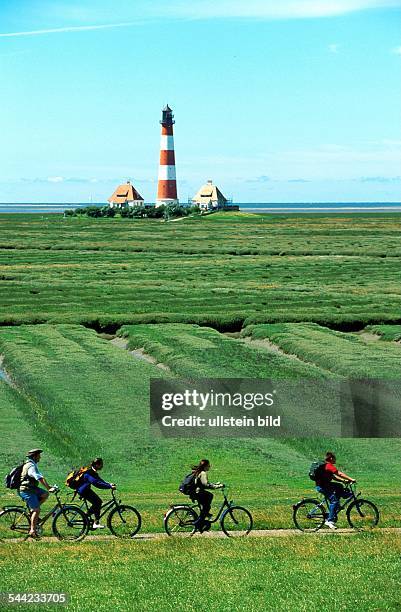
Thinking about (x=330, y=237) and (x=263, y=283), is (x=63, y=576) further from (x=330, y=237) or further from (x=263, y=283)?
(x=330, y=237)

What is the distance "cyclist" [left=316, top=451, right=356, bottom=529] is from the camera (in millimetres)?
25234

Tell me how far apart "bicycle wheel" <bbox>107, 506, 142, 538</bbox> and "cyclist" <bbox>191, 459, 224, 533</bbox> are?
1.55m

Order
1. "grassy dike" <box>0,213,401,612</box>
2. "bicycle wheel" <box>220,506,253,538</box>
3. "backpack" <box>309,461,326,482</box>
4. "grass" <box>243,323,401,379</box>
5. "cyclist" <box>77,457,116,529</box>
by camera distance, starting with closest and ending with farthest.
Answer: "grassy dike" <box>0,213,401,612</box> → "cyclist" <box>77,457,116,529</box> → "backpack" <box>309,461,326,482</box> → "bicycle wheel" <box>220,506,253,538</box> → "grass" <box>243,323,401,379</box>

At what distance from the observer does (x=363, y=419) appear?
4603 cm

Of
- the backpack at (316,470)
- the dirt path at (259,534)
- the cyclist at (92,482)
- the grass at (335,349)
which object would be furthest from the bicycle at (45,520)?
the grass at (335,349)

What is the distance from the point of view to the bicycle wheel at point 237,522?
25594 mm

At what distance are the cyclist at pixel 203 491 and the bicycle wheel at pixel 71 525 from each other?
9.21 ft

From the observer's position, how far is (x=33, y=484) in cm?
2389

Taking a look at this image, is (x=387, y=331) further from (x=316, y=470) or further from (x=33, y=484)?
(x=33, y=484)

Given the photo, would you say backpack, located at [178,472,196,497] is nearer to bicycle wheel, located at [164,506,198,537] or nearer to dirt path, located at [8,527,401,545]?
bicycle wheel, located at [164,506,198,537]

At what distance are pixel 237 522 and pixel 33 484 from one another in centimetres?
543

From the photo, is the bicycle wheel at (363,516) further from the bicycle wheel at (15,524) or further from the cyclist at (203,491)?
the bicycle wheel at (15,524)

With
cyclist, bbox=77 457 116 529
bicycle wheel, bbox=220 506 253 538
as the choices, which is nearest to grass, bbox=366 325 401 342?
bicycle wheel, bbox=220 506 253 538

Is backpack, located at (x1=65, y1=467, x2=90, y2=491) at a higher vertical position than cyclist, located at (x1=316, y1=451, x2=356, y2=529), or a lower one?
higher
